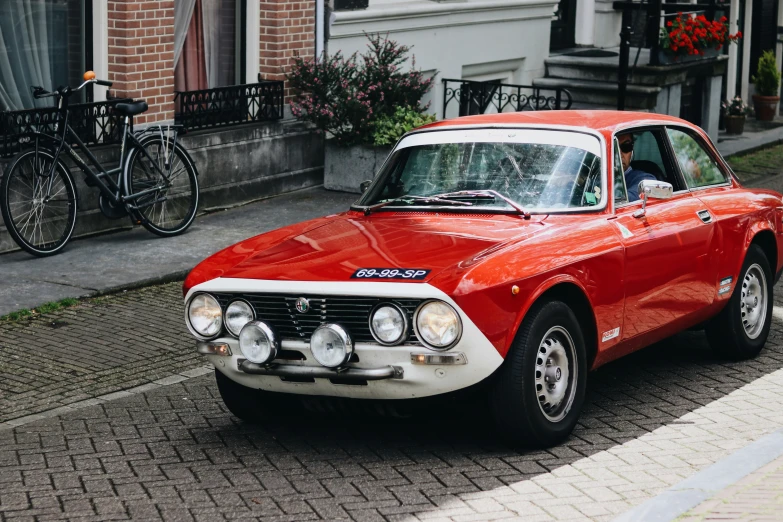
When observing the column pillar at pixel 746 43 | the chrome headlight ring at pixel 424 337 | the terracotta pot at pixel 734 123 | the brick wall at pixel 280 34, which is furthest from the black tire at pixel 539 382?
the column pillar at pixel 746 43

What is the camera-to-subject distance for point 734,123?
70.8ft

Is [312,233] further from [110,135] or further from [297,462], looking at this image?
[110,135]

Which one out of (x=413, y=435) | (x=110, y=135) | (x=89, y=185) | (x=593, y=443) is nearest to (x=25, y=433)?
(x=413, y=435)

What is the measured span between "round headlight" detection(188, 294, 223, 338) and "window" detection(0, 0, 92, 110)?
6201mm

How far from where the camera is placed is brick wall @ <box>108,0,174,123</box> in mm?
12469

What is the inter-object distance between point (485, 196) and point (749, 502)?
7.28 ft

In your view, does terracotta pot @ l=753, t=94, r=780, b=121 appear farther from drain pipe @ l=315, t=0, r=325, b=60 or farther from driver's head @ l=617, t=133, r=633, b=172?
driver's head @ l=617, t=133, r=633, b=172

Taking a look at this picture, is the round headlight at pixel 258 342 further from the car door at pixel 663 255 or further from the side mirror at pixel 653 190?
the side mirror at pixel 653 190

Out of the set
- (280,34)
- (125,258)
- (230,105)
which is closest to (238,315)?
(125,258)

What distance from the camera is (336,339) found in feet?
19.5

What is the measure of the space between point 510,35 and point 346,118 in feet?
17.4

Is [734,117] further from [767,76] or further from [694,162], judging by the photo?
[694,162]

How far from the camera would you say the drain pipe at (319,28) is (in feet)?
48.8

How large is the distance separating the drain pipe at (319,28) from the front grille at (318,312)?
9.03 metres
